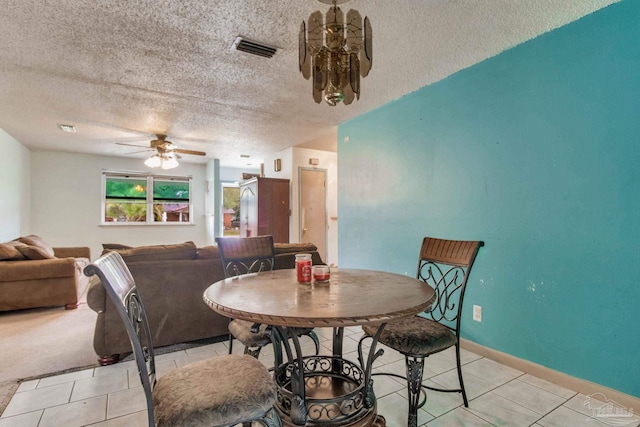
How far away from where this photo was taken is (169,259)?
8.66 ft

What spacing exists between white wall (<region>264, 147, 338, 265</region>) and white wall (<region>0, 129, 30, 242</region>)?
422 centimetres

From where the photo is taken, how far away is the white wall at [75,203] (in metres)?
6.22

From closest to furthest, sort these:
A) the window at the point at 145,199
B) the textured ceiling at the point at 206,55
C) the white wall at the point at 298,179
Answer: the textured ceiling at the point at 206,55 → the white wall at the point at 298,179 → the window at the point at 145,199

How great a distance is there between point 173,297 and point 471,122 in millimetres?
2954

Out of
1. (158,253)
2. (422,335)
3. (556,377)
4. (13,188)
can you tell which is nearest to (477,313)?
(556,377)

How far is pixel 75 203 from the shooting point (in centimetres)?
654

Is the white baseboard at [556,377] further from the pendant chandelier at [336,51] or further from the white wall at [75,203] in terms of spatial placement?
the white wall at [75,203]

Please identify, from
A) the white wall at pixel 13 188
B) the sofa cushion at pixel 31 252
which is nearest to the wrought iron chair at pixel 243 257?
the sofa cushion at pixel 31 252

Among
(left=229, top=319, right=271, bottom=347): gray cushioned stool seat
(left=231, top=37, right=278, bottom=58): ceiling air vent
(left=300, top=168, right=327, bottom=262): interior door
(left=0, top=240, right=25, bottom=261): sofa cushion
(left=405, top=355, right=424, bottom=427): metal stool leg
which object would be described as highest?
(left=231, top=37, right=278, bottom=58): ceiling air vent

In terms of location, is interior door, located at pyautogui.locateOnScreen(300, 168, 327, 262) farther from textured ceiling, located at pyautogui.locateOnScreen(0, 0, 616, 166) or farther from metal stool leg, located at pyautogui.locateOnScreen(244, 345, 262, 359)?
metal stool leg, located at pyautogui.locateOnScreen(244, 345, 262, 359)

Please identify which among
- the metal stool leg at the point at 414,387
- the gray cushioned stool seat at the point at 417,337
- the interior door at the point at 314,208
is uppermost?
the interior door at the point at 314,208

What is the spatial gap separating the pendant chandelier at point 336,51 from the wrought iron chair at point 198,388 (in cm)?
122

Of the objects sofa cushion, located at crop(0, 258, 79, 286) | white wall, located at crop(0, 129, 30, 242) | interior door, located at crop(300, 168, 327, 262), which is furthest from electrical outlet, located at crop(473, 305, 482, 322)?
white wall, located at crop(0, 129, 30, 242)

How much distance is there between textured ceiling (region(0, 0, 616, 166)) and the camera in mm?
1971
